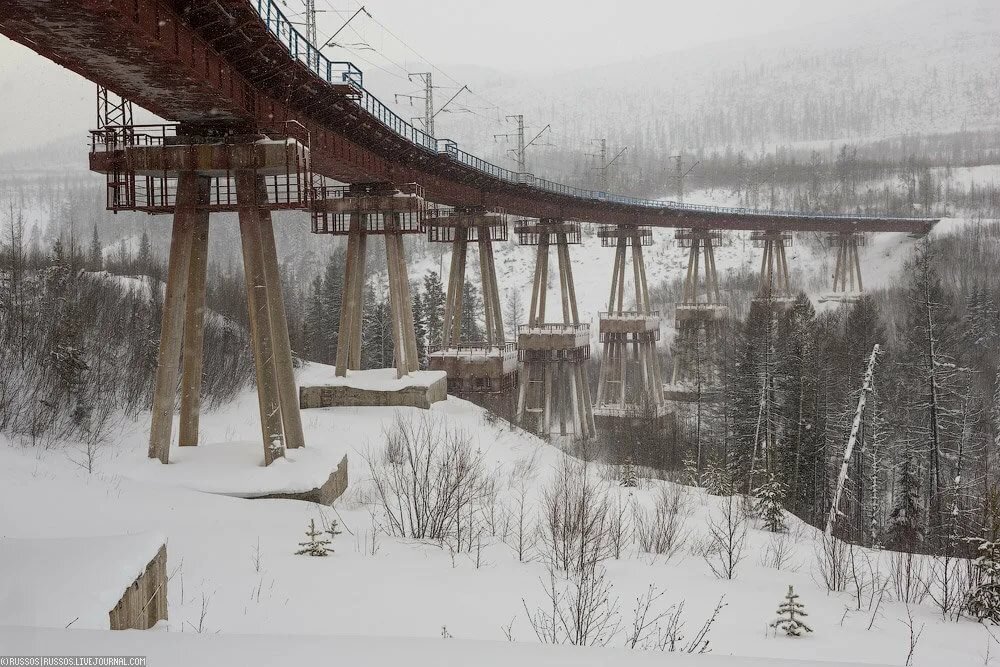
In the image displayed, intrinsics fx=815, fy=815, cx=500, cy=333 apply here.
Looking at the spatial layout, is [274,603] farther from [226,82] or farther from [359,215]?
[359,215]

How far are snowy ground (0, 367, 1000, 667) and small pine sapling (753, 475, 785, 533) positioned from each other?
20.3 ft

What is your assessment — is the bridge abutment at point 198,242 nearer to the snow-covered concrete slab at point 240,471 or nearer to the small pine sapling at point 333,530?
the snow-covered concrete slab at point 240,471

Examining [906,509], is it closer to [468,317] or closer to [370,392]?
[370,392]

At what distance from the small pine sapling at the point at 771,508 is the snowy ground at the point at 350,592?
6.20m

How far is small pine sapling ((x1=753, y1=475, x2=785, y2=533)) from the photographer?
69.6ft

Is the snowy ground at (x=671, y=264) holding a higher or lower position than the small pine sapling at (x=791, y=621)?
higher

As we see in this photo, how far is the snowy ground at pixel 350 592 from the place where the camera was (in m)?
5.02

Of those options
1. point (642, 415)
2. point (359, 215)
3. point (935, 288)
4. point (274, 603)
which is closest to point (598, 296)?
point (642, 415)

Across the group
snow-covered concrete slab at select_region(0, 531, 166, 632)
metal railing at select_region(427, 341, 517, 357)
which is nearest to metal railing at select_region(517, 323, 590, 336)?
metal railing at select_region(427, 341, 517, 357)

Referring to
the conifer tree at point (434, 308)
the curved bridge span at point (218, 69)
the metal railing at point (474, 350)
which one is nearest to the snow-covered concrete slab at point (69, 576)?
the curved bridge span at point (218, 69)

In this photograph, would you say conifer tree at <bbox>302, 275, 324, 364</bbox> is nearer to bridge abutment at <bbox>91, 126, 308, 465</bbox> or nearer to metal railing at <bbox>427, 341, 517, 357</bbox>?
metal railing at <bbox>427, 341, 517, 357</bbox>

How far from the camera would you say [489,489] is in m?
16.8

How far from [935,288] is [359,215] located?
2646 centimetres

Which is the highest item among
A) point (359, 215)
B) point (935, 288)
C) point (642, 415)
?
point (359, 215)
